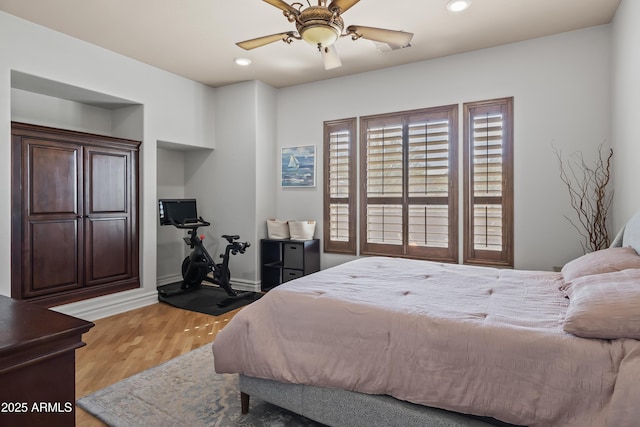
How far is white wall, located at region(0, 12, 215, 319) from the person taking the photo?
3234 mm

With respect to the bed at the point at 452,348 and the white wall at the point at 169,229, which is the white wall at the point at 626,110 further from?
the white wall at the point at 169,229

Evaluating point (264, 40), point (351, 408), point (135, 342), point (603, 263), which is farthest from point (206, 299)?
point (603, 263)

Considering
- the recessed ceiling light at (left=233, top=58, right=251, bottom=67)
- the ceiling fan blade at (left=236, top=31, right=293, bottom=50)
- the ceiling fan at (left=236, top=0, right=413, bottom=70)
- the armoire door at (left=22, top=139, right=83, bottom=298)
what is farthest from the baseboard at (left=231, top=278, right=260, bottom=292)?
the ceiling fan at (left=236, top=0, right=413, bottom=70)

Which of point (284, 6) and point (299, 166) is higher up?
point (284, 6)

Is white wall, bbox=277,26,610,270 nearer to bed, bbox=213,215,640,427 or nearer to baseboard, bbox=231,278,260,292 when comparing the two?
bed, bbox=213,215,640,427

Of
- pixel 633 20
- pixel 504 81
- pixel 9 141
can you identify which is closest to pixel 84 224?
pixel 9 141

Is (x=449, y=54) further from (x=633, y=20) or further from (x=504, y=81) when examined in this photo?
(x=633, y=20)

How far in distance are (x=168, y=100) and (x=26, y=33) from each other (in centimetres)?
153

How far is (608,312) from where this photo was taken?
1.35m

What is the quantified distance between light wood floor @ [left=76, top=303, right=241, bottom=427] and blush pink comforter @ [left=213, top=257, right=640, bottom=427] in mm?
1082

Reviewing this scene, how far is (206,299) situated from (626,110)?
4657 millimetres

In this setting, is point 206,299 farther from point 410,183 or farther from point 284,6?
point 284,6

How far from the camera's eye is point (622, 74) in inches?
120

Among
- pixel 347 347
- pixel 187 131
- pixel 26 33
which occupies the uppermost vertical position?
pixel 26 33
